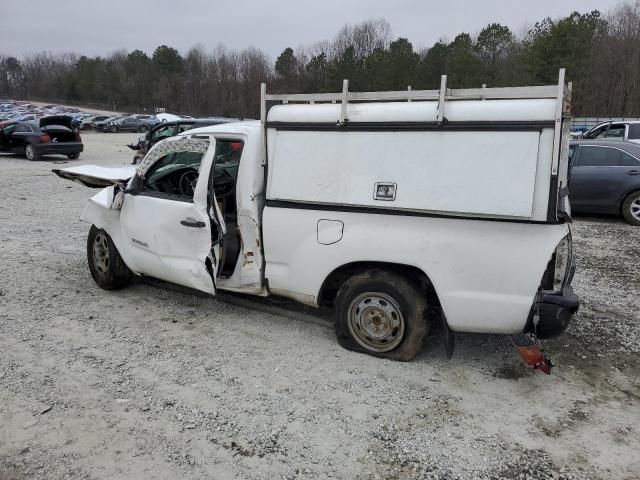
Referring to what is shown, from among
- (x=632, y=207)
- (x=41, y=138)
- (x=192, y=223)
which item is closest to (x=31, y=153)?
(x=41, y=138)

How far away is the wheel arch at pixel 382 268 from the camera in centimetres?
398

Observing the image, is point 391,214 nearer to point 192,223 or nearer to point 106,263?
point 192,223

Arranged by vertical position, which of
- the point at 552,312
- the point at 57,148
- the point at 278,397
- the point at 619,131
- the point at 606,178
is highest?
the point at 619,131

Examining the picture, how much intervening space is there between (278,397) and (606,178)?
8.58m

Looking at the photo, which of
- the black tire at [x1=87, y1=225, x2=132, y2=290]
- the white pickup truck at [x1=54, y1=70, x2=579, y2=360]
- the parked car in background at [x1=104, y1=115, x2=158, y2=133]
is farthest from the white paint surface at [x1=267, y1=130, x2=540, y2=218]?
the parked car in background at [x1=104, y1=115, x2=158, y2=133]

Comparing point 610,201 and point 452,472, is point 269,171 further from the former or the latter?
point 610,201

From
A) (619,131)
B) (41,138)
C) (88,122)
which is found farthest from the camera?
(88,122)

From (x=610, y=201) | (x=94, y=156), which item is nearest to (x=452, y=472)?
(x=610, y=201)

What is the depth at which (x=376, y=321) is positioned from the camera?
4.13m

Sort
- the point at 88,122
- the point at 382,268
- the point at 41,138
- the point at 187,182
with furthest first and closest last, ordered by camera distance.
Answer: the point at 88,122 → the point at 41,138 → the point at 187,182 → the point at 382,268

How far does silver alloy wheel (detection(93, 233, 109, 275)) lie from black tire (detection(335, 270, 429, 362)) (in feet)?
9.37

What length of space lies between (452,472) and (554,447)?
72 cm

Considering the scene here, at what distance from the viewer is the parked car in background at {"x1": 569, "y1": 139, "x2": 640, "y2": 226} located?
9461 millimetres

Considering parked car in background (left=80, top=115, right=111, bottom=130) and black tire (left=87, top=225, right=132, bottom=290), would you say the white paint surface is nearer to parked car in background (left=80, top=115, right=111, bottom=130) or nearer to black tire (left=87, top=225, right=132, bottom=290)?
black tire (left=87, top=225, right=132, bottom=290)
